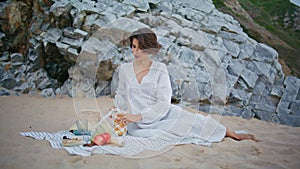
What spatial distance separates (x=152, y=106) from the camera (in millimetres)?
3525

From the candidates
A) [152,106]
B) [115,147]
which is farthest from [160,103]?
[115,147]

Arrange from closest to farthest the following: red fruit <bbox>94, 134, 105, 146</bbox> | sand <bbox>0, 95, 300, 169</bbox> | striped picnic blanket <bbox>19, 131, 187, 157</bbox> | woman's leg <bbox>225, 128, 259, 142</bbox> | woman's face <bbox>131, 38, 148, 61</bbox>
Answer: sand <bbox>0, 95, 300, 169</bbox>, striped picnic blanket <bbox>19, 131, 187, 157</bbox>, red fruit <bbox>94, 134, 105, 146</bbox>, woman's face <bbox>131, 38, 148, 61</bbox>, woman's leg <bbox>225, 128, 259, 142</bbox>

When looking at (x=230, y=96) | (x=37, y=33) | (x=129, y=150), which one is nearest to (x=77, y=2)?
(x=37, y=33)

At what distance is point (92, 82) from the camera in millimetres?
6215

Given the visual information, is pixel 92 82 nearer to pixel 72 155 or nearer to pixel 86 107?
pixel 86 107

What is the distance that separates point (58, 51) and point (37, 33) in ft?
2.26

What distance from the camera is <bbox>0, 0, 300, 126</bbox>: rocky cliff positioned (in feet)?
20.0

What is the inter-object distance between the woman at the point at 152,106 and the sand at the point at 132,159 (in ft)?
0.85

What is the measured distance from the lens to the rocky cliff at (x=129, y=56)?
239 inches

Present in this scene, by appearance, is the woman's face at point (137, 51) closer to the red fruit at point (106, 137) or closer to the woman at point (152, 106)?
the woman at point (152, 106)

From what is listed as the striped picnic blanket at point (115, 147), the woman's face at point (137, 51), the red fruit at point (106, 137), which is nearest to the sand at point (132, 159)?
the striped picnic blanket at point (115, 147)

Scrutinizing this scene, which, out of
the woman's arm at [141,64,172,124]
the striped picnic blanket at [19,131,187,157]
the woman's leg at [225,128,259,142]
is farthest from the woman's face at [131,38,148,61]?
the woman's leg at [225,128,259,142]

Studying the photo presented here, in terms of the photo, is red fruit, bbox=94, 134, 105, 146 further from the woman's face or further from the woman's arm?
the woman's face

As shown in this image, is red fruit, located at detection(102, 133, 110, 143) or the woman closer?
red fruit, located at detection(102, 133, 110, 143)
